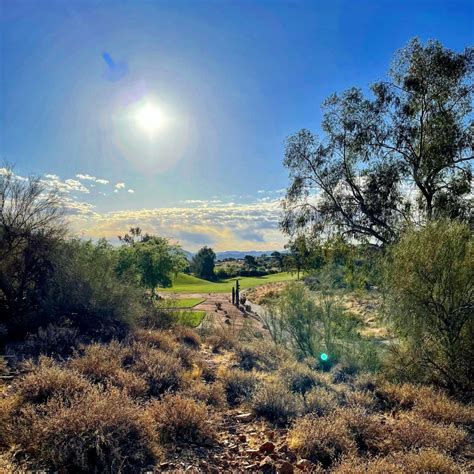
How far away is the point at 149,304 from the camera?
1770 cm

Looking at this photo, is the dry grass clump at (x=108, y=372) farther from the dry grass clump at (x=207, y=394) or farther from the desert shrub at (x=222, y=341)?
the desert shrub at (x=222, y=341)

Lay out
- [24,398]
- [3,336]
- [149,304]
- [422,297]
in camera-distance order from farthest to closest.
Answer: [149,304]
[3,336]
[422,297]
[24,398]

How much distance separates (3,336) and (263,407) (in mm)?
8729

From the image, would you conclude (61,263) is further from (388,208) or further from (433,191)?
(433,191)

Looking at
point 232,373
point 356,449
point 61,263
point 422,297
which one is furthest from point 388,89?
point 61,263

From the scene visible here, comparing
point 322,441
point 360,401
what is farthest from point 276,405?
point 360,401

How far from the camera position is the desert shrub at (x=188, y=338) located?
14039 mm

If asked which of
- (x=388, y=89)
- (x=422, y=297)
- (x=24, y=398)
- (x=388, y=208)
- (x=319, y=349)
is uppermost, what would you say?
(x=388, y=89)

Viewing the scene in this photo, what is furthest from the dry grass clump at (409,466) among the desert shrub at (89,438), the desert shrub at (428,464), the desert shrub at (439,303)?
the desert shrub at (439,303)

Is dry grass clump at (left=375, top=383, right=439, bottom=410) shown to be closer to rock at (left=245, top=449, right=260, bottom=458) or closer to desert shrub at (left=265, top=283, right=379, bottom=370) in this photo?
desert shrub at (left=265, top=283, right=379, bottom=370)

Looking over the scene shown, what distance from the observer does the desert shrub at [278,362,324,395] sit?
26.5 ft

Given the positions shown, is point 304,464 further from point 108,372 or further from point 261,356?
point 261,356

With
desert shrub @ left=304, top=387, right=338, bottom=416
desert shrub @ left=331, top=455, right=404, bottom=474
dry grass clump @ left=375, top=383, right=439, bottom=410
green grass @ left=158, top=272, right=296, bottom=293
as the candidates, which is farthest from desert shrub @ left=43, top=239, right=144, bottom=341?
green grass @ left=158, top=272, right=296, bottom=293

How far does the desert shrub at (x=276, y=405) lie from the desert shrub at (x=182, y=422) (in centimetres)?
127
